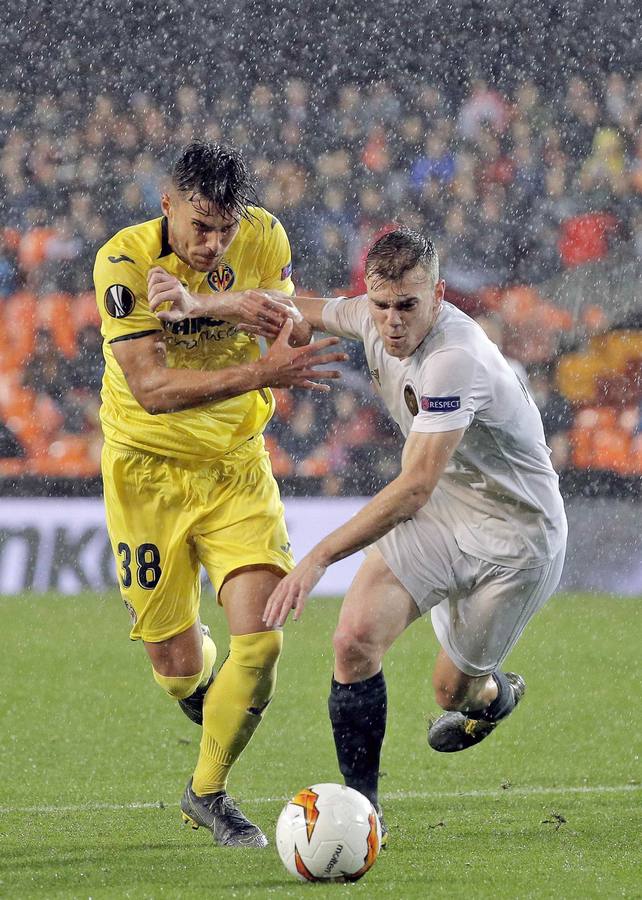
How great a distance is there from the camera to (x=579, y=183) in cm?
1087

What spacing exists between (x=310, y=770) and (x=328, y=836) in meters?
1.96

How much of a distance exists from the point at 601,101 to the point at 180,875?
9.07 m

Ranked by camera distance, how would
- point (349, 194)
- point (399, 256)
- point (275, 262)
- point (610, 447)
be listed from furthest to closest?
point (349, 194) < point (610, 447) < point (275, 262) < point (399, 256)

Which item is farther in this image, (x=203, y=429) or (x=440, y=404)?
(x=203, y=429)

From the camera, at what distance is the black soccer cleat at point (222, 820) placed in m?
3.97

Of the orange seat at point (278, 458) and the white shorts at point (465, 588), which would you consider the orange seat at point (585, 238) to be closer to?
the orange seat at point (278, 458)

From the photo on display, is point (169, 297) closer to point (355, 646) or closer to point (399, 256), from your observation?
point (399, 256)

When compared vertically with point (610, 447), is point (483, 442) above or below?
above

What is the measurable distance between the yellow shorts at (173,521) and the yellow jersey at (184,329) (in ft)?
0.20

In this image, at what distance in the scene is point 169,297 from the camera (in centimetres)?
392

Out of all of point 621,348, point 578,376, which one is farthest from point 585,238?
point 578,376

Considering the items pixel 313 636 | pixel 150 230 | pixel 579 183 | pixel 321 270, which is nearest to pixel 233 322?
pixel 150 230

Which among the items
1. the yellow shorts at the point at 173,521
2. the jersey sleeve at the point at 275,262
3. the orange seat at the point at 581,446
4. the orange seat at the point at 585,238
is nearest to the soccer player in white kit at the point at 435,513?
the jersey sleeve at the point at 275,262

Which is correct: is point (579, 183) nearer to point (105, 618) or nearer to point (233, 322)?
point (105, 618)
